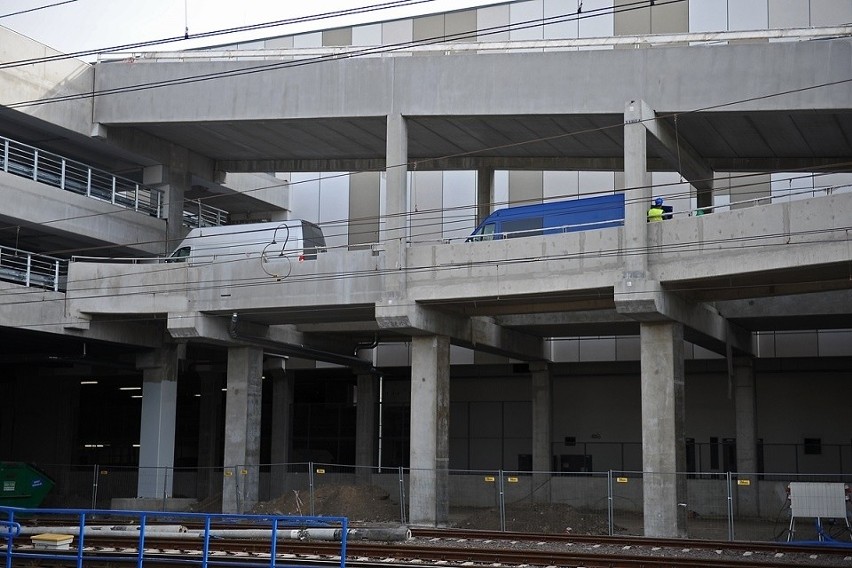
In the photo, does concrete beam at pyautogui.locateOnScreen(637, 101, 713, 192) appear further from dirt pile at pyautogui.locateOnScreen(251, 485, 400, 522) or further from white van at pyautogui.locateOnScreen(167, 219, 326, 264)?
dirt pile at pyautogui.locateOnScreen(251, 485, 400, 522)

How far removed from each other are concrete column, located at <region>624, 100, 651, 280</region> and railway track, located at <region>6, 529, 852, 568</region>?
760 cm

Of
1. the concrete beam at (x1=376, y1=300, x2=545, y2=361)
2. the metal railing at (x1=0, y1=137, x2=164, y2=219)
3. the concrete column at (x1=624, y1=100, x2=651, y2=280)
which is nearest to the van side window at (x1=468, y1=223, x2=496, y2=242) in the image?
the concrete beam at (x1=376, y1=300, x2=545, y2=361)

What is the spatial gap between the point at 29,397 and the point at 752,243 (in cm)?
4105

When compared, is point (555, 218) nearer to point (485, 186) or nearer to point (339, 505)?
point (485, 186)

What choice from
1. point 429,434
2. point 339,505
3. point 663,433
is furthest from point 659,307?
point 339,505

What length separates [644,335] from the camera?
30219mm

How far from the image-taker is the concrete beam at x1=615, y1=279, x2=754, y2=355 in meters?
28.5

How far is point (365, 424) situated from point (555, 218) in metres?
18.8

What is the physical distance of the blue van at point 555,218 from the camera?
1217 inches

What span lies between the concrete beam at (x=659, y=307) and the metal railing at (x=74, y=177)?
20655mm

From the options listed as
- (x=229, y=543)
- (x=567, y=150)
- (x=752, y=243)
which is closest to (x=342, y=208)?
(x=567, y=150)

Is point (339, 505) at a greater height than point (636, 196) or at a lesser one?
lesser

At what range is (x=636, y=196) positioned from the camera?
2878 centimetres

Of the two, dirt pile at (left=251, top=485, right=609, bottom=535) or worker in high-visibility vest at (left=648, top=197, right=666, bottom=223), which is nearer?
worker in high-visibility vest at (left=648, top=197, right=666, bottom=223)
